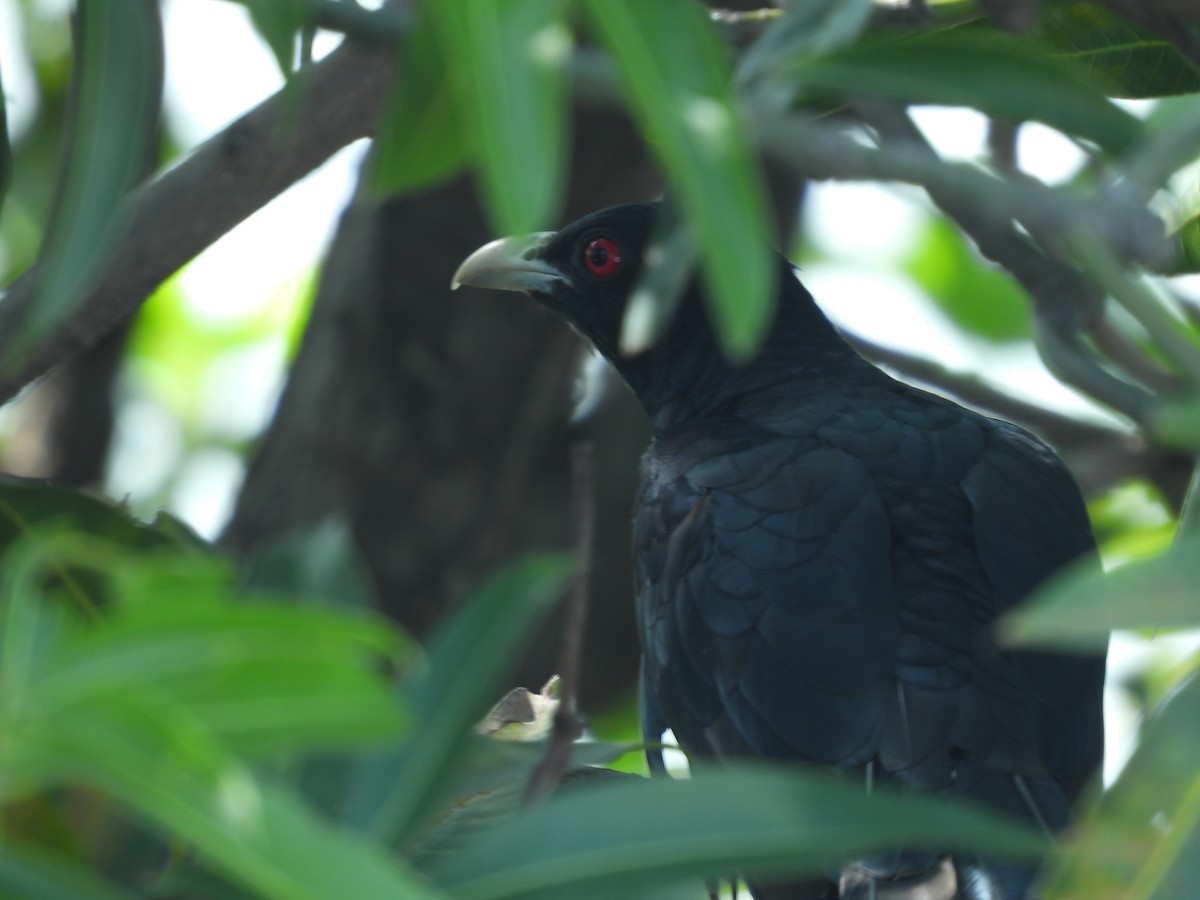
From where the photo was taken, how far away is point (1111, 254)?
1567 mm

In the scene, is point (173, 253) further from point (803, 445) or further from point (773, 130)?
point (773, 130)

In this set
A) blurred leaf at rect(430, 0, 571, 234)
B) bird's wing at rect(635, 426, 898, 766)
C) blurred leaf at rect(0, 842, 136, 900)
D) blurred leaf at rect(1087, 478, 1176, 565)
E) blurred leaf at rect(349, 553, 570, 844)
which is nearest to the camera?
blurred leaf at rect(0, 842, 136, 900)

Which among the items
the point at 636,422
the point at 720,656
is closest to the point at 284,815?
the point at 720,656

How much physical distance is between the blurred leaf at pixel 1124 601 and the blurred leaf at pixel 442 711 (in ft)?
1.70

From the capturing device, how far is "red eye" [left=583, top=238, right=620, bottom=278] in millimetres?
4246

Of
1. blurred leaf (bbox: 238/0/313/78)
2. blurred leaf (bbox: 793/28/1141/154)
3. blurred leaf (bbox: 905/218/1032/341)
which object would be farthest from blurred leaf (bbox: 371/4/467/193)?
blurred leaf (bbox: 905/218/1032/341)

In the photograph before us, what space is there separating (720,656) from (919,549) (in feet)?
1.58

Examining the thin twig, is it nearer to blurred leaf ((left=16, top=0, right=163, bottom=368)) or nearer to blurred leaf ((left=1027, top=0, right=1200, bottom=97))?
blurred leaf ((left=16, top=0, right=163, bottom=368))

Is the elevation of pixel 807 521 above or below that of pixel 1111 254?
below

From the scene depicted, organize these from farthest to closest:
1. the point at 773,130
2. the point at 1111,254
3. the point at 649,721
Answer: the point at 649,721
the point at 773,130
the point at 1111,254

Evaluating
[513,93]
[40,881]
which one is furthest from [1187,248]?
[40,881]

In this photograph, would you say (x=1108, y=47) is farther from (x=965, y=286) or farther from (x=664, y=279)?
(x=965, y=286)

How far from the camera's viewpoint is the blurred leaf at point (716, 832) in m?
1.33

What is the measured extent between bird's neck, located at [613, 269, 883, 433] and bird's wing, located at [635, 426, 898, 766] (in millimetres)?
571
